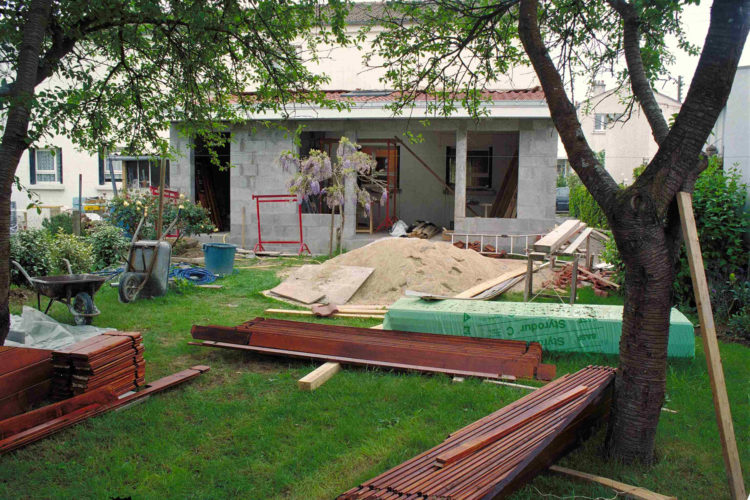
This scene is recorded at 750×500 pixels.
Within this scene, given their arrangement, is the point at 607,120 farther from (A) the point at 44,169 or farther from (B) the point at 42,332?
(A) the point at 44,169

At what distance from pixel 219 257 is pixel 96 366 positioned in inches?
283

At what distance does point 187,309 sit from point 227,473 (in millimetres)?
5253

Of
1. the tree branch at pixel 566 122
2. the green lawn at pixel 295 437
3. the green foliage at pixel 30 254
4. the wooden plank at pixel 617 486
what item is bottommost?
the green lawn at pixel 295 437

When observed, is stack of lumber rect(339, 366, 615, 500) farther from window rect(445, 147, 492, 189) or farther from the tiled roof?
window rect(445, 147, 492, 189)

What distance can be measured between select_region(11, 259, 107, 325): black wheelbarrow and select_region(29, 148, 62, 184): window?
60.2 feet

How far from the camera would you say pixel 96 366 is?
15.5ft

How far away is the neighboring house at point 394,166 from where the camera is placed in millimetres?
15211

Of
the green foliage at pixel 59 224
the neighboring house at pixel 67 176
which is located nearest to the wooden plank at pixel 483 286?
the green foliage at pixel 59 224

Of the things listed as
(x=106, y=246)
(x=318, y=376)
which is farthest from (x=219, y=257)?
(x=318, y=376)

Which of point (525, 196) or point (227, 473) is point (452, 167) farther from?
point (227, 473)

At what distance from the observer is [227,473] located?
3.72 m

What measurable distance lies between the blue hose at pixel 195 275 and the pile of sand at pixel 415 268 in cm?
234

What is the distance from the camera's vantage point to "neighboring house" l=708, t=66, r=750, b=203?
7789 millimetres

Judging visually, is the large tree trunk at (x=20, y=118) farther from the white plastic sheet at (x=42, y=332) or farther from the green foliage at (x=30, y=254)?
the green foliage at (x=30, y=254)
